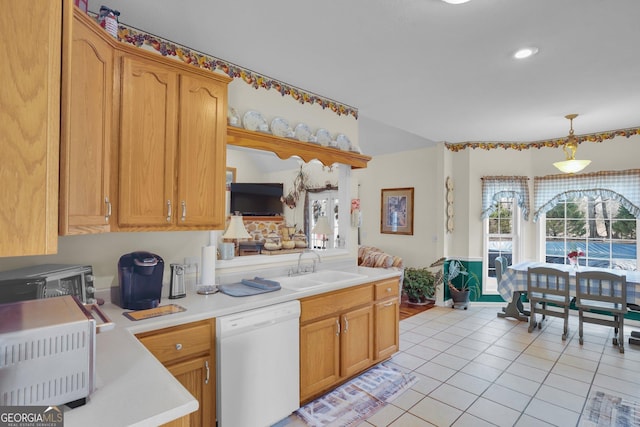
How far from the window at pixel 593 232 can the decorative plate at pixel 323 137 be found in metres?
3.96

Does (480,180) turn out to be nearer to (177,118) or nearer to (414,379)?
(414,379)

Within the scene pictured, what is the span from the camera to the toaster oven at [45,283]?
50.0 inches

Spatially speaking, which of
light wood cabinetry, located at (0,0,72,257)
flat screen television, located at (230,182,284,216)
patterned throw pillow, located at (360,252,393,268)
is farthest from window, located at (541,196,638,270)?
light wood cabinetry, located at (0,0,72,257)

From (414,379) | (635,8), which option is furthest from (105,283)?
(635,8)

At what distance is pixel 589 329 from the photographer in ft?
13.5

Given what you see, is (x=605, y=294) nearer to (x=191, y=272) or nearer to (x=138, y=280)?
(x=191, y=272)

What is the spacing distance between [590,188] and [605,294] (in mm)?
1757

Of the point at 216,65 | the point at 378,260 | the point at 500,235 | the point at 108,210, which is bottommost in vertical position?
the point at 378,260

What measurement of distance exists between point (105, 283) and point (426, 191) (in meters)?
4.63

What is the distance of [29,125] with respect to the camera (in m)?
0.74

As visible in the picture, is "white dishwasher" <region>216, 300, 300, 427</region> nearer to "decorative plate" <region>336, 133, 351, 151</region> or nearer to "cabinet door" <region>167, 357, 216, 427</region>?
"cabinet door" <region>167, 357, 216, 427</region>

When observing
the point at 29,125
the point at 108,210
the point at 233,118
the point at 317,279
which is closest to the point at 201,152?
the point at 233,118

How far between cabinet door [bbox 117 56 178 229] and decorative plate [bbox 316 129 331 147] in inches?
57.1

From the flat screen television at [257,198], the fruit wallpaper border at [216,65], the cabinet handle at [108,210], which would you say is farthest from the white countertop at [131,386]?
the flat screen television at [257,198]
